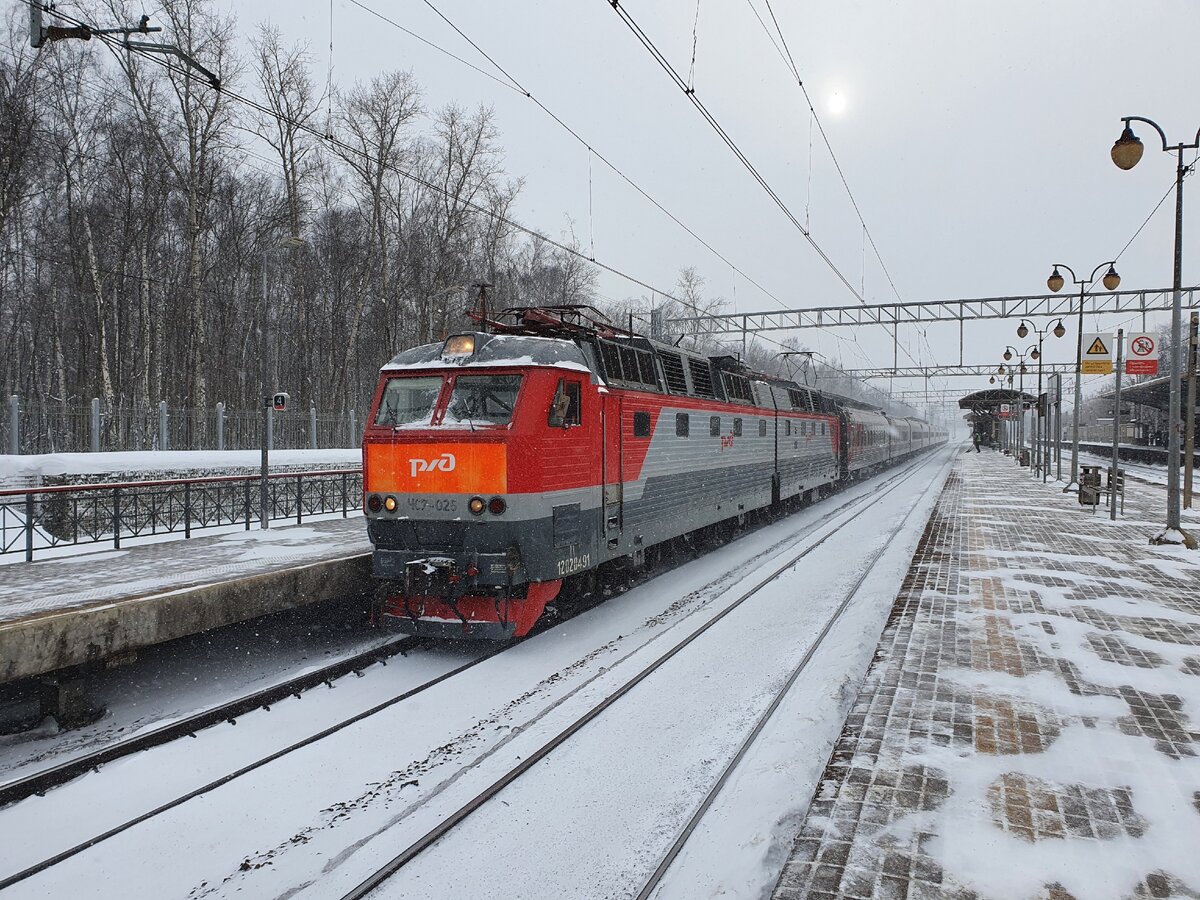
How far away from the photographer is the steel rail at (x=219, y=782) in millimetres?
4341

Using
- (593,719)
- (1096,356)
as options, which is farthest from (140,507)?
(1096,356)

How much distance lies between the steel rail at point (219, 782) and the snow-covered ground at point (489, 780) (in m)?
0.07

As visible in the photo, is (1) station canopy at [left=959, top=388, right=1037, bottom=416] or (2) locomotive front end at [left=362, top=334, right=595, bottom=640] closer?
(2) locomotive front end at [left=362, top=334, right=595, bottom=640]

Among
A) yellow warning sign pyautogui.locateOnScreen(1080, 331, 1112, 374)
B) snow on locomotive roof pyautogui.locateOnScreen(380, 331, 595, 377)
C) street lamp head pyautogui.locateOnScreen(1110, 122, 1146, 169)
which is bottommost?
snow on locomotive roof pyautogui.locateOnScreen(380, 331, 595, 377)

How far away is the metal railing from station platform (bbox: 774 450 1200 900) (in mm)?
9796

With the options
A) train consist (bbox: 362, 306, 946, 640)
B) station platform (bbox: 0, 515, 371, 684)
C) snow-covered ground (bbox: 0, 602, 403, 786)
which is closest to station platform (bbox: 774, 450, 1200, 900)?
train consist (bbox: 362, 306, 946, 640)

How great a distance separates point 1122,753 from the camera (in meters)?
4.91

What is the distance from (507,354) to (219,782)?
482 centimetres

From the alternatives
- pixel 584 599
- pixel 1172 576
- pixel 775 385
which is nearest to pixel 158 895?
pixel 584 599

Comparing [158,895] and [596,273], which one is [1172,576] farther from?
[596,273]

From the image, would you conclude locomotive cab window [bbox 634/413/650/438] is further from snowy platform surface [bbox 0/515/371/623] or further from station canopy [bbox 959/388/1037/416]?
station canopy [bbox 959/388/1037/416]

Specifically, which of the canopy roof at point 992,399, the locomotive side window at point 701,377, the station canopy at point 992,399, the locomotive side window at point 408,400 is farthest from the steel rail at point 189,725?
the canopy roof at point 992,399

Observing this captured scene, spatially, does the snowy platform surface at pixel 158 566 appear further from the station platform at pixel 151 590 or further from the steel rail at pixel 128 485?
the steel rail at pixel 128 485

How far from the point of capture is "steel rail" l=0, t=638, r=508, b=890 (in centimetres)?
434
